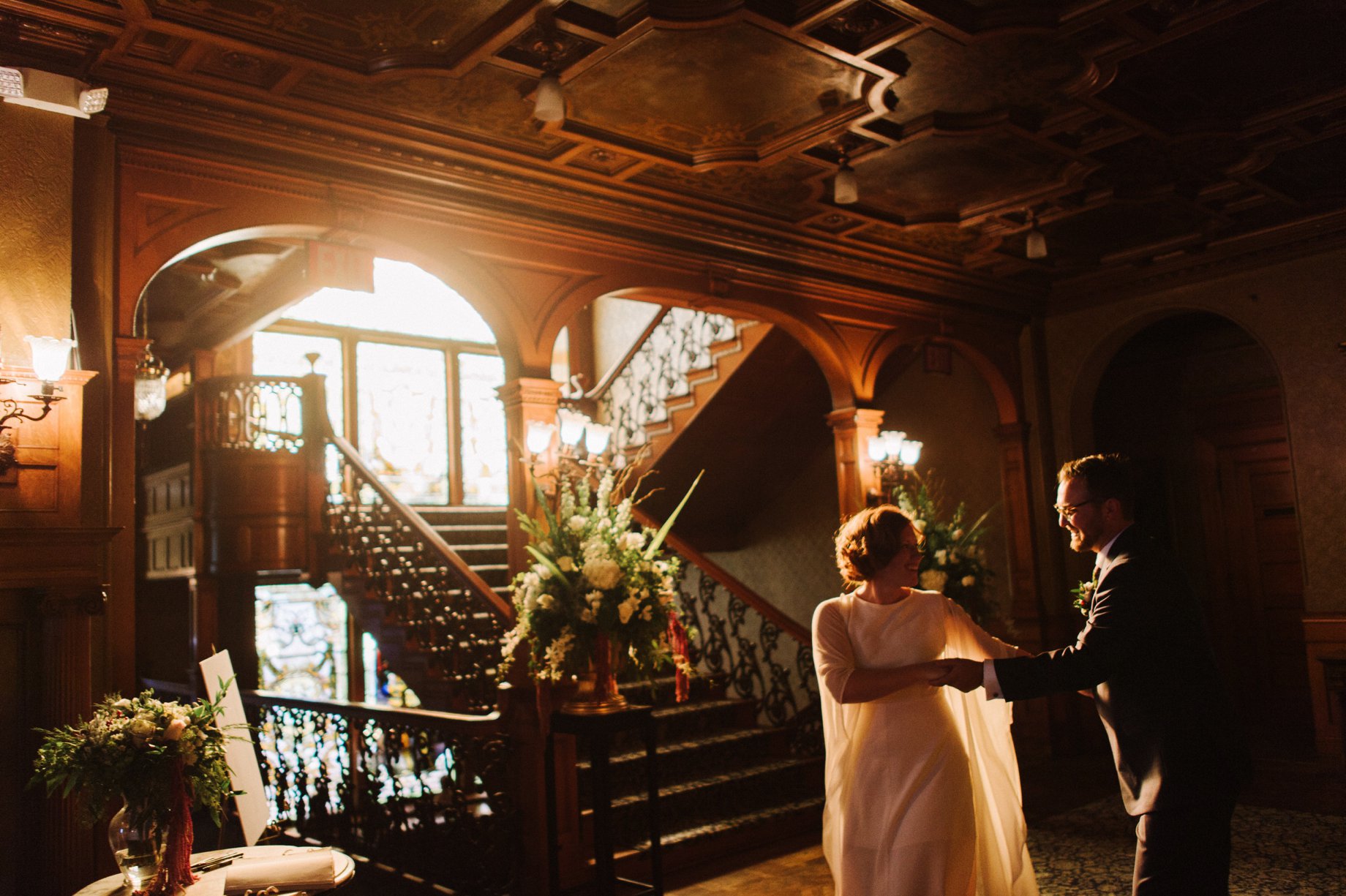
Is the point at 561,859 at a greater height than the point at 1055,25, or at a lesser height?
lesser

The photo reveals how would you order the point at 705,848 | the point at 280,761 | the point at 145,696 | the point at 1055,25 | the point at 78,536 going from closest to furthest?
1. the point at 145,696
2. the point at 78,536
3. the point at 1055,25
4. the point at 705,848
5. the point at 280,761

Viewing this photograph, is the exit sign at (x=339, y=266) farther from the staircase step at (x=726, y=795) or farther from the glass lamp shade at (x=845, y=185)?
→ the staircase step at (x=726, y=795)

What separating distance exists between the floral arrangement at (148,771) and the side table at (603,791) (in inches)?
89.3

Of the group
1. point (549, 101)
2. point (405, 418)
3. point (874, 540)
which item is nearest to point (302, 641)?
point (405, 418)

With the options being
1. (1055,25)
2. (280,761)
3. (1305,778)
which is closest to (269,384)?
(280,761)

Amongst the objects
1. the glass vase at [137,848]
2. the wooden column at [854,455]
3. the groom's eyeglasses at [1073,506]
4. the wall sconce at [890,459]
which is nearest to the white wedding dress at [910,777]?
the groom's eyeglasses at [1073,506]

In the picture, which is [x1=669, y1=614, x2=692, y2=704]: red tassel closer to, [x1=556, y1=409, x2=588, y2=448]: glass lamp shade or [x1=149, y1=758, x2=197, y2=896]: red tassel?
[x1=556, y1=409, x2=588, y2=448]: glass lamp shade

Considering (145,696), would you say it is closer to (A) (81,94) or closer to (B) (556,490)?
(A) (81,94)

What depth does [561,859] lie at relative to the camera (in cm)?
570

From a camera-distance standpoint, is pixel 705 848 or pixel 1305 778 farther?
pixel 1305 778

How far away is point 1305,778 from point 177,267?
9897mm

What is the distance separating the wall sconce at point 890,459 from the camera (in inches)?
336

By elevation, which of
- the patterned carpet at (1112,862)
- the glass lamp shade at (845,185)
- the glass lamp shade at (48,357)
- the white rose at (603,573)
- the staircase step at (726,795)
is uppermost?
the glass lamp shade at (845,185)

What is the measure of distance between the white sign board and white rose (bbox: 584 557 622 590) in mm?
1791
